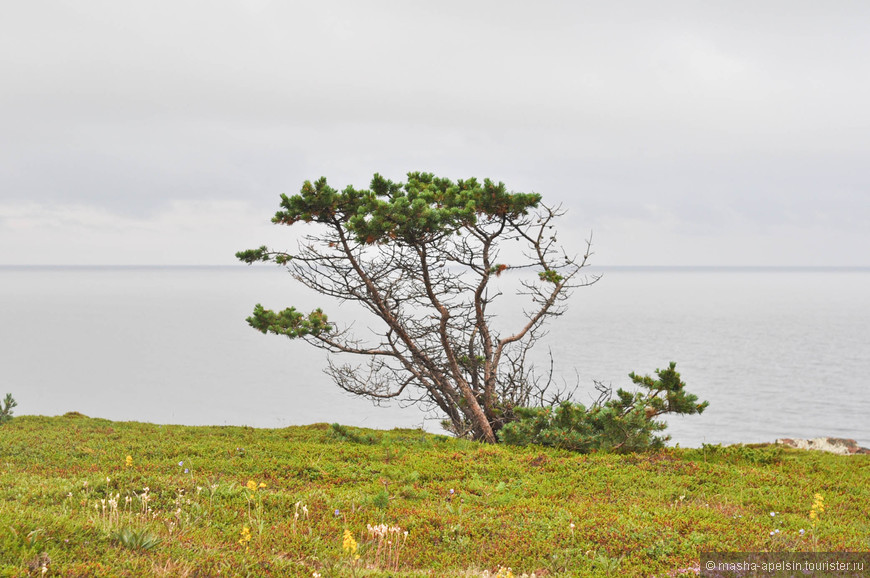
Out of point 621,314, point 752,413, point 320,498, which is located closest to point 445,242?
point 320,498

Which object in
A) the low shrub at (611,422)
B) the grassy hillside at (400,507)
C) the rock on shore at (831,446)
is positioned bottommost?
the grassy hillside at (400,507)

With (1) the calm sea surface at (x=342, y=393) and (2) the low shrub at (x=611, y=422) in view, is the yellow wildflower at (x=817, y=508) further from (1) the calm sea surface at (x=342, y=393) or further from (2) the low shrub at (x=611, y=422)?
(1) the calm sea surface at (x=342, y=393)

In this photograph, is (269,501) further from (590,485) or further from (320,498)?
(590,485)

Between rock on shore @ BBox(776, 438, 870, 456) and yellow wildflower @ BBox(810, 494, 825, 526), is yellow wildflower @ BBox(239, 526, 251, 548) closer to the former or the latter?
yellow wildflower @ BBox(810, 494, 825, 526)

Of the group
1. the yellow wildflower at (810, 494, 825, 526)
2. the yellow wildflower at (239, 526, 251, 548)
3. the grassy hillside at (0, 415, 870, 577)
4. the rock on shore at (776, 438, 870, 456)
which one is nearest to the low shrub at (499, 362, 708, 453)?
the grassy hillside at (0, 415, 870, 577)

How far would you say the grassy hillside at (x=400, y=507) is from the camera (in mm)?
5625

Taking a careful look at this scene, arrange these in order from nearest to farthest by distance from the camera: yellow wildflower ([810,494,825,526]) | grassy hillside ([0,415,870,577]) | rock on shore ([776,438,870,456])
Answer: grassy hillside ([0,415,870,577]) < yellow wildflower ([810,494,825,526]) < rock on shore ([776,438,870,456])

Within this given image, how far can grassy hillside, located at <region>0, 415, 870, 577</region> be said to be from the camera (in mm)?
5625

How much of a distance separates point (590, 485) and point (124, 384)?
53.9 m

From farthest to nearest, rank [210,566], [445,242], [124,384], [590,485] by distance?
[124,384], [445,242], [590,485], [210,566]

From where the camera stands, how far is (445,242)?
49.3 ft

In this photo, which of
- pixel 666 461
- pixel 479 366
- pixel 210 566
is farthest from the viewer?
pixel 479 366

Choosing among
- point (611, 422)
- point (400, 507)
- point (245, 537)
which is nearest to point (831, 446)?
point (611, 422)

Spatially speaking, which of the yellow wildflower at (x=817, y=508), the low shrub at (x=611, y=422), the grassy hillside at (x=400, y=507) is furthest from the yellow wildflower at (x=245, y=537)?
the low shrub at (x=611, y=422)
